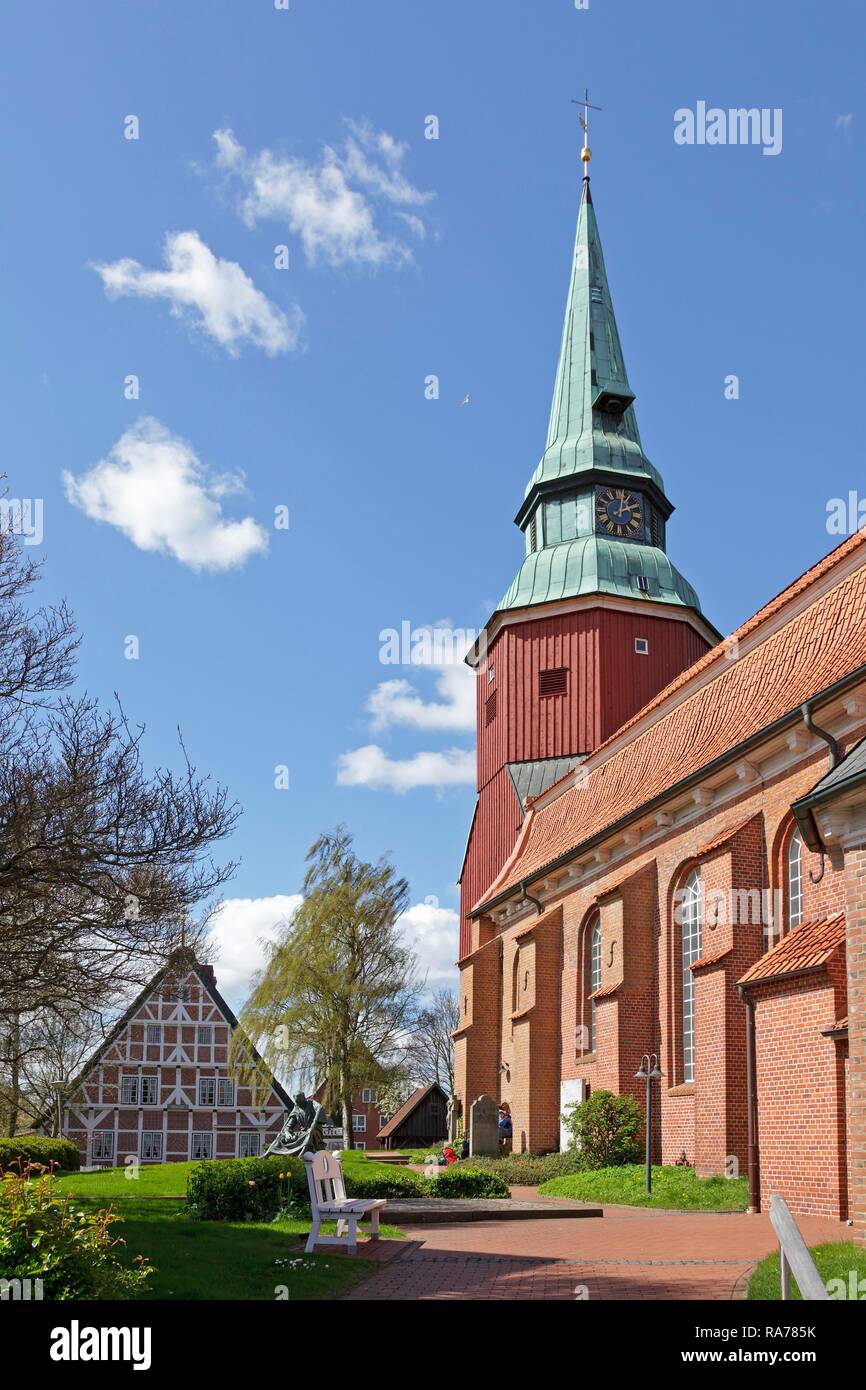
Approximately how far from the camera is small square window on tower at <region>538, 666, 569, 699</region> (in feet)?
130

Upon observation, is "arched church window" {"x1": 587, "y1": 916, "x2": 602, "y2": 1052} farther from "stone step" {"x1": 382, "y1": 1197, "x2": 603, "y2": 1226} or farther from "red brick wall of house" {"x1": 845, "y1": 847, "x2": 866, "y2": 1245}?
"red brick wall of house" {"x1": 845, "y1": 847, "x2": 866, "y2": 1245}

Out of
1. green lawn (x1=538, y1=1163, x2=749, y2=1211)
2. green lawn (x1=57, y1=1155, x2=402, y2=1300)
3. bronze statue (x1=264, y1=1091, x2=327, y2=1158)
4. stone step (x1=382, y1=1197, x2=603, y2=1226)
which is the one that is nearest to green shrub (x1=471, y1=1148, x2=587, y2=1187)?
green lawn (x1=538, y1=1163, x2=749, y2=1211)

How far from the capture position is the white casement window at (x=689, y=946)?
23.2 meters

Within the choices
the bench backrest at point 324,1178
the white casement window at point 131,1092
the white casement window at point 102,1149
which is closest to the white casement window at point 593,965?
the bench backrest at point 324,1178

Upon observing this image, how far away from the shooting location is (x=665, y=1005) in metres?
24.0

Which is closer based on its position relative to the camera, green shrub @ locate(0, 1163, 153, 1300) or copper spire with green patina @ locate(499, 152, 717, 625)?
green shrub @ locate(0, 1163, 153, 1300)

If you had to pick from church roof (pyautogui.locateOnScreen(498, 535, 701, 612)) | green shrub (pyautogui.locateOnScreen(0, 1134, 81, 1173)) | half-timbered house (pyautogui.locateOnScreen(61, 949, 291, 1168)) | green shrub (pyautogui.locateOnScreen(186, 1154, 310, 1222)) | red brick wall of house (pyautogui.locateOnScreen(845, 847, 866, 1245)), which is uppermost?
church roof (pyautogui.locateOnScreen(498, 535, 701, 612))

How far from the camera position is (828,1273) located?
8.16 metres

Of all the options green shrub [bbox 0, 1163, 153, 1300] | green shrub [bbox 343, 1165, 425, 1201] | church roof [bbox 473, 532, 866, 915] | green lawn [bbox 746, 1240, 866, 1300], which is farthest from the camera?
church roof [bbox 473, 532, 866, 915]

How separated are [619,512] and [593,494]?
3.44 ft

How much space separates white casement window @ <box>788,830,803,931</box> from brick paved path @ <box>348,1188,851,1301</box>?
533 centimetres

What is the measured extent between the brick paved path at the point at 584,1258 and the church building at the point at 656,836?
1170mm

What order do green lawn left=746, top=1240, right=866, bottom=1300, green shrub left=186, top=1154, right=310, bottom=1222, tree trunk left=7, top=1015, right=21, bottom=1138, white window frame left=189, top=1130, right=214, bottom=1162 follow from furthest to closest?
white window frame left=189, top=1130, right=214, bottom=1162
tree trunk left=7, top=1015, right=21, bottom=1138
green shrub left=186, top=1154, right=310, bottom=1222
green lawn left=746, top=1240, right=866, bottom=1300
